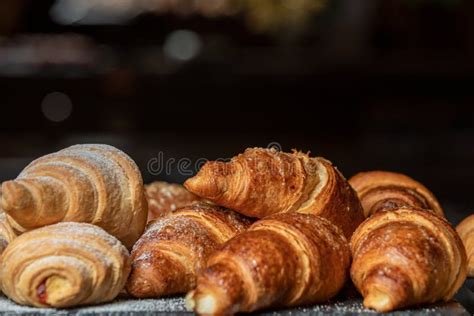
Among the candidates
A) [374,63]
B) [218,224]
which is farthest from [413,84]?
[218,224]

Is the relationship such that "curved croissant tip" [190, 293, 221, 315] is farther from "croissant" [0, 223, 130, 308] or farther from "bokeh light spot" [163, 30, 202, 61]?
"bokeh light spot" [163, 30, 202, 61]

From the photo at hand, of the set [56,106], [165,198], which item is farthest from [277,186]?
[56,106]

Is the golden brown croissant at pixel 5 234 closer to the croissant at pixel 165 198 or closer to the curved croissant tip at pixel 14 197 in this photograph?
the curved croissant tip at pixel 14 197

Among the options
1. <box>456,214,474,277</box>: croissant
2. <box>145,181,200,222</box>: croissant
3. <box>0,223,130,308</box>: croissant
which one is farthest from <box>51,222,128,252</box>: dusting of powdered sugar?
<box>456,214,474,277</box>: croissant

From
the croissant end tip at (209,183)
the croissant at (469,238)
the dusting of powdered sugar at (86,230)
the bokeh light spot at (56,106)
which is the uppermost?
the croissant end tip at (209,183)

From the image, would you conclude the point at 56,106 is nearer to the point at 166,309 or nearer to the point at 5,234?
the point at 5,234

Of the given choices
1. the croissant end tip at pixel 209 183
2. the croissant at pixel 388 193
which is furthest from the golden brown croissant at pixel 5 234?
Result: the croissant at pixel 388 193
